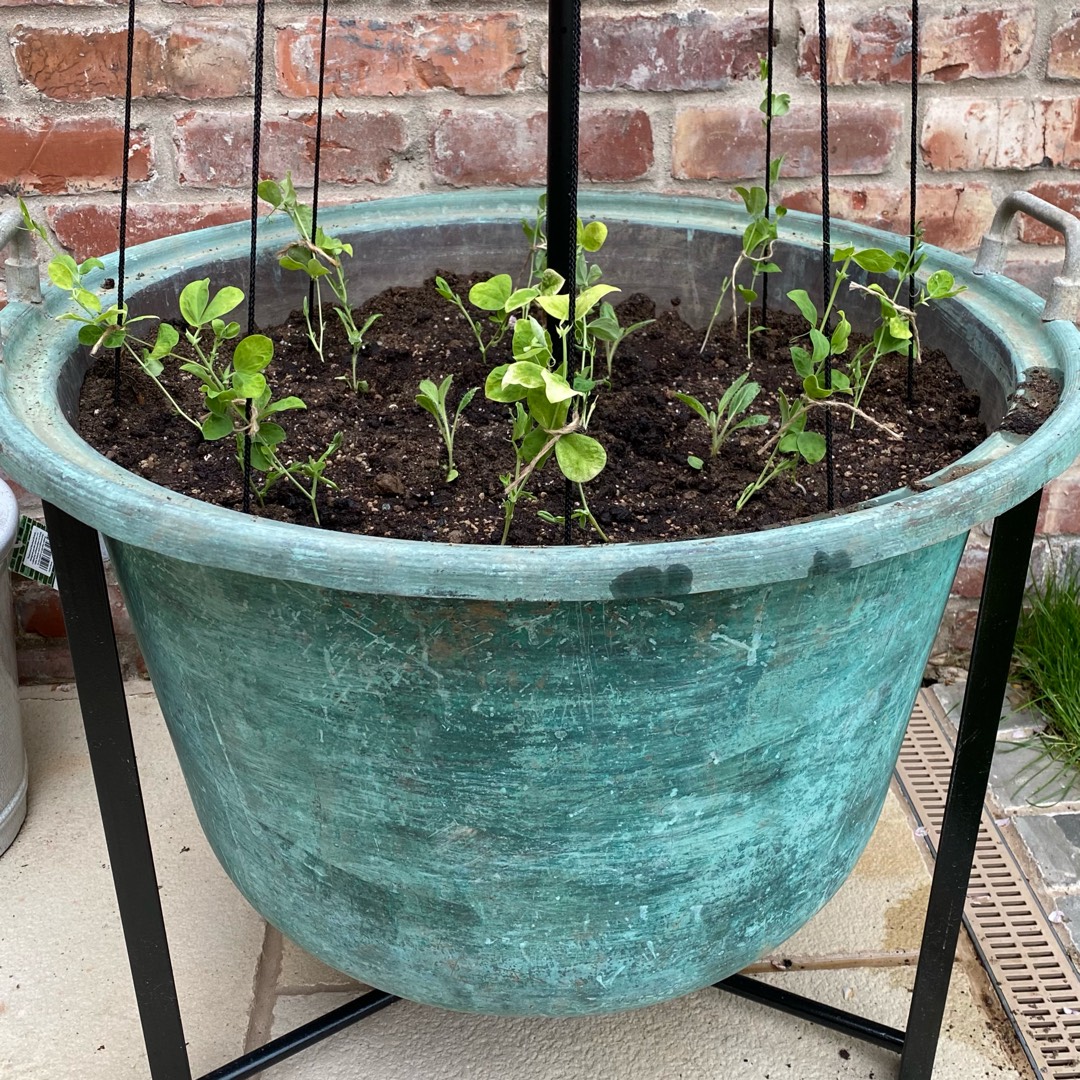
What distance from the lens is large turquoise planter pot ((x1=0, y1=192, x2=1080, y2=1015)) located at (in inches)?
27.5

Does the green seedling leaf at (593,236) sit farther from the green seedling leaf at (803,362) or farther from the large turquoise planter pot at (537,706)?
the large turquoise planter pot at (537,706)

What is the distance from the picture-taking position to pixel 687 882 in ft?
2.83

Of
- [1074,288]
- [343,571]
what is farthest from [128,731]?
[1074,288]

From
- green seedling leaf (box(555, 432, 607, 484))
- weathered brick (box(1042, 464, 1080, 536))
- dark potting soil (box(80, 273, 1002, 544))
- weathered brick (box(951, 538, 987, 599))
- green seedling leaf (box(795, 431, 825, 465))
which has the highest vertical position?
green seedling leaf (box(555, 432, 607, 484))

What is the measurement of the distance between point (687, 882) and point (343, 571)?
37 centimetres

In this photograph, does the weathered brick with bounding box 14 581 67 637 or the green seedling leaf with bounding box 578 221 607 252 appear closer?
the green seedling leaf with bounding box 578 221 607 252

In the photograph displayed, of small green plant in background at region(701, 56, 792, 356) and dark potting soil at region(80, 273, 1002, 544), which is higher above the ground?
small green plant in background at region(701, 56, 792, 356)

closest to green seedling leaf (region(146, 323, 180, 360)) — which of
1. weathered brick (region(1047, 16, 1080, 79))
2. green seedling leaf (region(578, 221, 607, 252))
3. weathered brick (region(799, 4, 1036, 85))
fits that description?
green seedling leaf (region(578, 221, 607, 252))

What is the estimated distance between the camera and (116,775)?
953mm

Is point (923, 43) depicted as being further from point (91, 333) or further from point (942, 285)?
point (91, 333)

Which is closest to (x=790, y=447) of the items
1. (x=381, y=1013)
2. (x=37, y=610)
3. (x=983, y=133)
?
(x=381, y=1013)

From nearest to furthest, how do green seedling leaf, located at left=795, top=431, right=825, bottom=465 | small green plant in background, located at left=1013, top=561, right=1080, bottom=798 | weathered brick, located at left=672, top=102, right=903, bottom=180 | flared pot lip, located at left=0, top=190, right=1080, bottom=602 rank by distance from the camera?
flared pot lip, located at left=0, top=190, right=1080, bottom=602 < green seedling leaf, located at left=795, top=431, right=825, bottom=465 < weathered brick, located at left=672, top=102, right=903, bottom=180 < small green plant in background, located at left=1013, top=561, right=1080, bottom=798

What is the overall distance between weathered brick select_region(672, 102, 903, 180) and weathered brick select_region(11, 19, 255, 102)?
58cm

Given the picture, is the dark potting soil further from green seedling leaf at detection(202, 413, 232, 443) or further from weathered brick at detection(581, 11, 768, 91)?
weathered brick at detection(581, 11, 768, 91)
